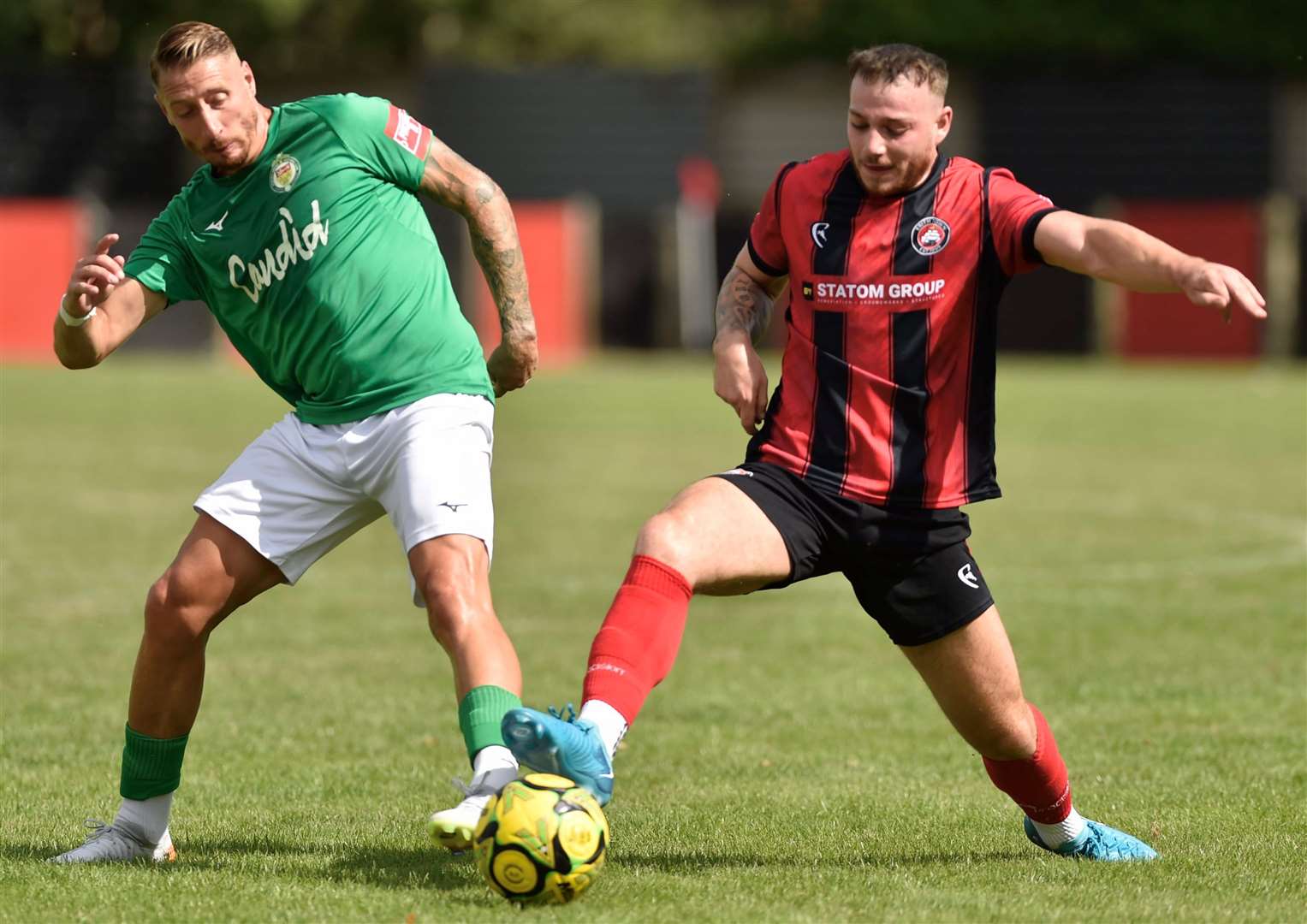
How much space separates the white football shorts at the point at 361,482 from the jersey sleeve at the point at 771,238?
880 millimetres

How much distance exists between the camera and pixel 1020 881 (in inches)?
220

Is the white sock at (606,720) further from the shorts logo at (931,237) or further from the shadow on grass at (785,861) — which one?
the shorts logo at (931,237)

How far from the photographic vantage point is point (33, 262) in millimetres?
32781

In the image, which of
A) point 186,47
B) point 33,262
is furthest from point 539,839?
point 33,262

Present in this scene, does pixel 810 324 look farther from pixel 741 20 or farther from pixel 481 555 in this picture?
pixel 741 20

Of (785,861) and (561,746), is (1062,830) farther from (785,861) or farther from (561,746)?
(561,746)

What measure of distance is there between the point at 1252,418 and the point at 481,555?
1884 centimetres

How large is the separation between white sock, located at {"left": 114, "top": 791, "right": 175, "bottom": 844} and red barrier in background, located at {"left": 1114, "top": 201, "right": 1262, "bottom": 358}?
28.6 metres

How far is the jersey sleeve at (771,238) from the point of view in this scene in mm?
5648

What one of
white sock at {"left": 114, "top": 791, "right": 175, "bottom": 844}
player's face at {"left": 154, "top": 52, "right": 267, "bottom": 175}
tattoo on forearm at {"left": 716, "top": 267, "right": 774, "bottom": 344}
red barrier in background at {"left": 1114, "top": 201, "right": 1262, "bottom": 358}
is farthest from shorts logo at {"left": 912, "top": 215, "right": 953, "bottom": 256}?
red barrier in background at {"left": 1114, "top": 201, "right": 1262, "bottom": 358}

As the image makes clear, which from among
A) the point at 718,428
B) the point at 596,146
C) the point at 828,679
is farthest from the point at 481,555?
the point at 596,146

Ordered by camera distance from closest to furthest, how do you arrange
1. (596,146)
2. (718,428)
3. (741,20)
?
(718,428)
(596,146)
(741,20)

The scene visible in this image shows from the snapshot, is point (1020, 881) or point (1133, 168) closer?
point (1020, 881)

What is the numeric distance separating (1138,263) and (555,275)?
98.6 feet
